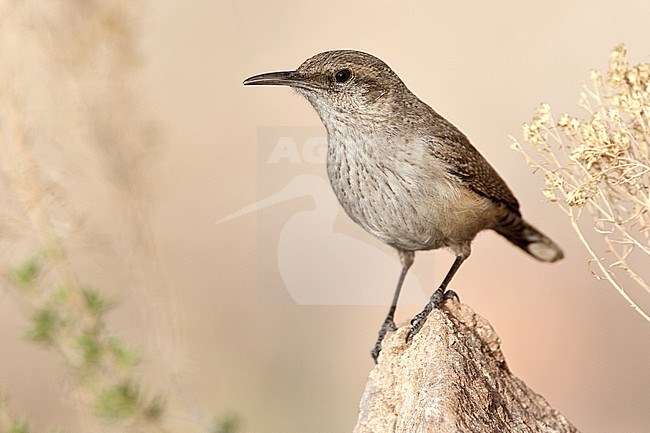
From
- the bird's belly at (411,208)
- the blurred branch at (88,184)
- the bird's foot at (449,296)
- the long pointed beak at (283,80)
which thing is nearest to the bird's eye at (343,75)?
the long pointed beak at (283,80)

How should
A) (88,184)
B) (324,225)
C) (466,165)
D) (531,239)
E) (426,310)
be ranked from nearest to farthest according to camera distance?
(426,310) → (466,165) → (531,239) → (88,184) → (324,225)

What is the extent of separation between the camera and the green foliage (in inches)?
177

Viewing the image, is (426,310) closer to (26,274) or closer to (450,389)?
(450,389)

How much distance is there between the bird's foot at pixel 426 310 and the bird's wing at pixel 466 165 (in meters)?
0.59

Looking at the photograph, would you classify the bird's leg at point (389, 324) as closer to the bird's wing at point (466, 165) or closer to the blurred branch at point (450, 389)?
the blurred branch at point (450, 389)

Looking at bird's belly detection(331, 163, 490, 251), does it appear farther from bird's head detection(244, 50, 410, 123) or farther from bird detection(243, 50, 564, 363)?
bird's head detection(244, 50, 410, 123)

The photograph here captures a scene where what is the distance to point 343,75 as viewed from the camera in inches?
177

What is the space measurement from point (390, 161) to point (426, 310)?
2.35ft

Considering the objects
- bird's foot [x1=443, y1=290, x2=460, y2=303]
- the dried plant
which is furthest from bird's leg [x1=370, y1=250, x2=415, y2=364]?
the dried plant

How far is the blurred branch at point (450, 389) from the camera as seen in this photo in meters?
3.48

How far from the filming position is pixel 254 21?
983 cm

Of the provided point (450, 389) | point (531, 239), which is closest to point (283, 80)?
point (450, 389)

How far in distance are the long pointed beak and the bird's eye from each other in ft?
0.42

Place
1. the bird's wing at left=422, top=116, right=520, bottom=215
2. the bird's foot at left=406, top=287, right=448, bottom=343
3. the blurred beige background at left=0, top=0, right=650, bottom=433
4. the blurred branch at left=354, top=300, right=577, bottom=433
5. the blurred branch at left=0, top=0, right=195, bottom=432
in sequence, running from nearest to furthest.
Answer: the blurred branch at left=354, top=300, right=577, bottom=433 → the bird's foot at left=406, top=287, right=448, bottom=343 → the bird's wing at left=422, top=116, right=520, bottom=215 → the blurred branch at left=0, top=0, right=195, bottom=432 → the blurred beige background at left=0, top=0, right=650, bottom=433
